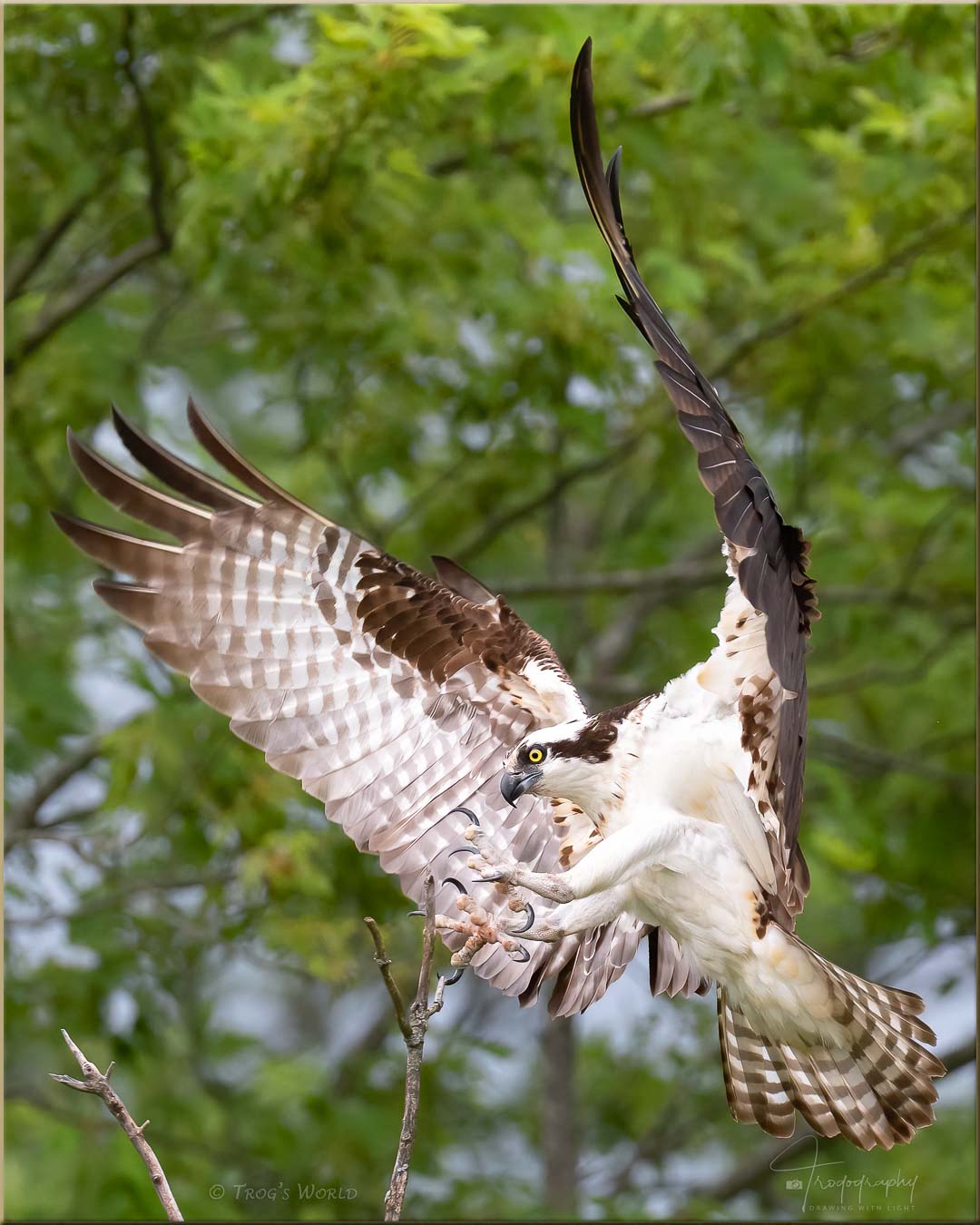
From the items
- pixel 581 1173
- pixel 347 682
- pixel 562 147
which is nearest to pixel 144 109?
pixel 562 147

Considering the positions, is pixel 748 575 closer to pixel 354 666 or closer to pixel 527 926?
pixel 527 926

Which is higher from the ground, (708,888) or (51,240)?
(51,240)

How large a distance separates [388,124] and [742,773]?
3.66 metres

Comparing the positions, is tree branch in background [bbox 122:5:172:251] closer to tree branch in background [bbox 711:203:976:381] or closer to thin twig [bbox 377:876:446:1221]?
tree branch in background [bbox 711:203:976:381]

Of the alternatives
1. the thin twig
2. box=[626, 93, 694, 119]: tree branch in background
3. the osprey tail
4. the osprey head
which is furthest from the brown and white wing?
box=[626, 93, 694, 119]: tree branch in background

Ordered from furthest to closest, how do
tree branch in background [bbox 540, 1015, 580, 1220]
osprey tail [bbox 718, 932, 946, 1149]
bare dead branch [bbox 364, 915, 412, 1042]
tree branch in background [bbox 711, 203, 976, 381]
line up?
1. tree branch in background [bbox 540, 1015, 580, 1220]
2. tree branch in background [bbox 711, 203, 976, 381]
3. osprey tail [bbox 718, 932, 946, 1149]
4. bare dead branch [bbox 364, 915, 412, 1042]

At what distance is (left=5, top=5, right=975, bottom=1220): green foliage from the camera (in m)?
6.55

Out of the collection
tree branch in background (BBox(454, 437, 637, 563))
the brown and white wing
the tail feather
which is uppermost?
tree branch in background (BBox(454, 437, 637, 563))

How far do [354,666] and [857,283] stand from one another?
12.9ft

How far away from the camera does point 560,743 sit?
3.69 m

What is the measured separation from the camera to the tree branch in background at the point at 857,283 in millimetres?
6938

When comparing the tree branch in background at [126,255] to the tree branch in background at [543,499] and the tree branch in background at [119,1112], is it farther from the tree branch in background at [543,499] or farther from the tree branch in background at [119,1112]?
the tree branch in background at [119,1112]

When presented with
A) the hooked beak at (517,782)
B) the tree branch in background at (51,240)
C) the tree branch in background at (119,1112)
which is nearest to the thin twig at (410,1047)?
the tree branch in background at (119,1112)

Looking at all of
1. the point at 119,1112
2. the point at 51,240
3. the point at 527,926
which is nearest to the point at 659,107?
the point at 51,240
